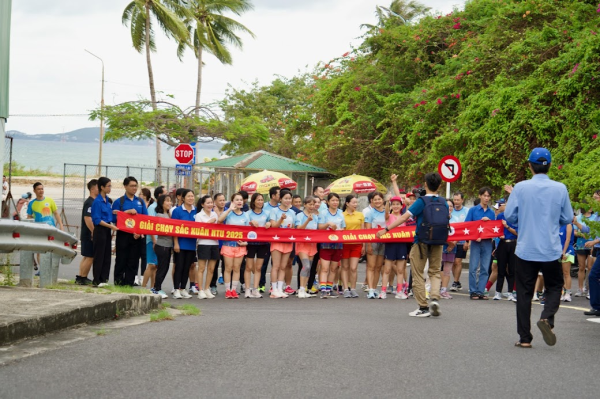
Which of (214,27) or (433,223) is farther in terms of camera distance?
(214,27)

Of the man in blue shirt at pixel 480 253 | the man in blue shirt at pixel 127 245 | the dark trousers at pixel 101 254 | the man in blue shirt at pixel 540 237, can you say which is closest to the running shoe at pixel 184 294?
the man in blue shirt at pixel 127 245

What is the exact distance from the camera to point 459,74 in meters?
26.1

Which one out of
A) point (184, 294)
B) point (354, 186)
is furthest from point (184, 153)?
point (184, 294)

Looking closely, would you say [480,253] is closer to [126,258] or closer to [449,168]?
[126,258]

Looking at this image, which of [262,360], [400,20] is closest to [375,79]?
[400,20]

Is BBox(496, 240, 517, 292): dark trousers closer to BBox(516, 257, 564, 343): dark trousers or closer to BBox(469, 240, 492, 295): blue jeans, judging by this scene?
BBox(469, 240, 492, 295): blue jeans

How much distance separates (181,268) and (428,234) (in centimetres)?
478

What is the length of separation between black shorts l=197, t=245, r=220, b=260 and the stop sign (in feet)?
34.5

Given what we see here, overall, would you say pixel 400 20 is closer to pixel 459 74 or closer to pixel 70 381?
pixel 459 74

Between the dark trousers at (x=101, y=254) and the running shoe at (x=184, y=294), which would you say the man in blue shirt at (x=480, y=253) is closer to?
the running shoe at (x=184, y=294)

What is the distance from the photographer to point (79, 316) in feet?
27.8

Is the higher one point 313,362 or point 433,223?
point 433,223

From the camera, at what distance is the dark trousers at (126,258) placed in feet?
43.8

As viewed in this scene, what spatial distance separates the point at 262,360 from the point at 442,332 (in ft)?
9.60
